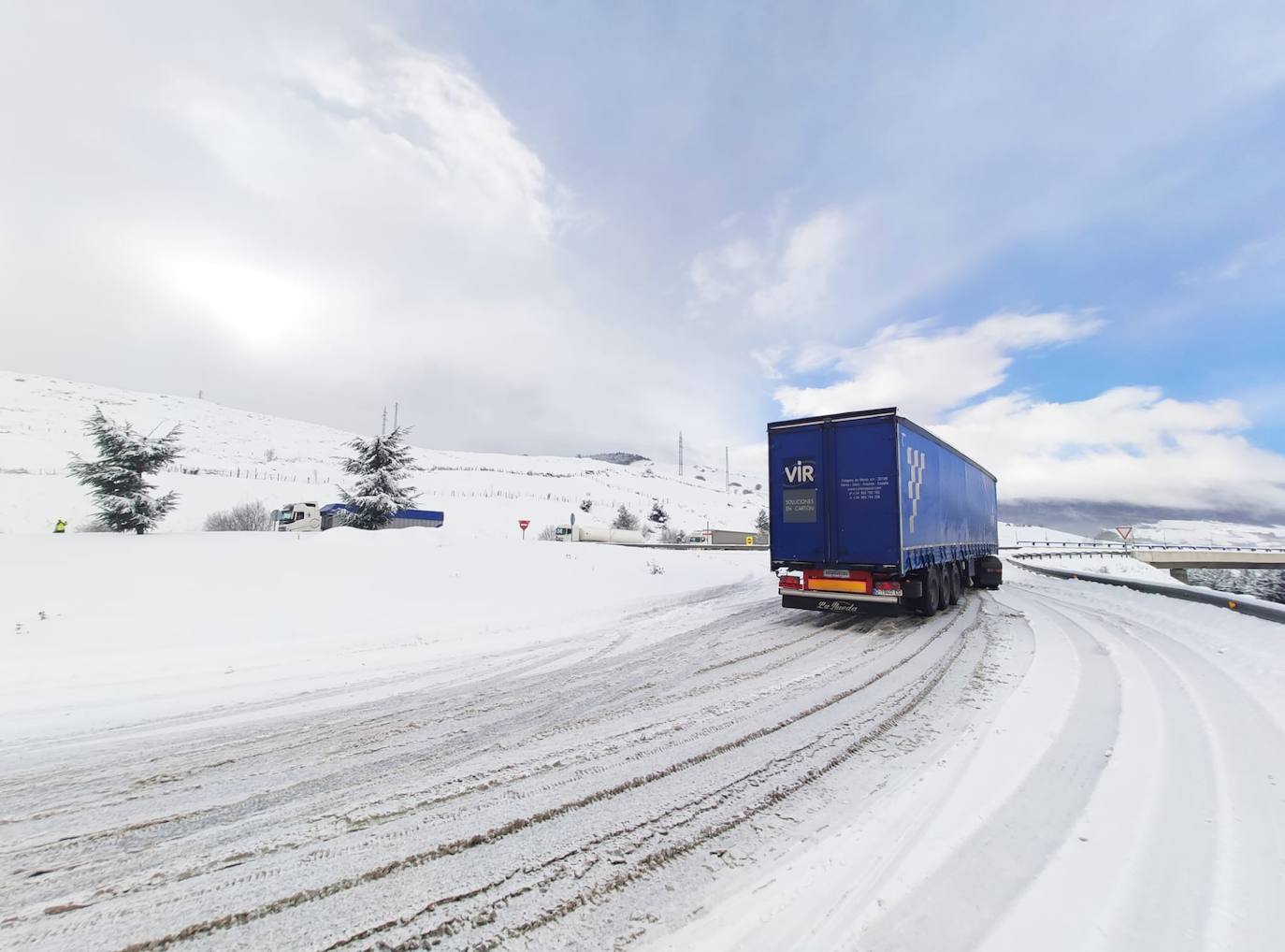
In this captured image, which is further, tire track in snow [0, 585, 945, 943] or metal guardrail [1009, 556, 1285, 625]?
metal guardrail [1009, 556, 1285, 625]

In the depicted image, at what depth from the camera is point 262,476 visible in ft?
174

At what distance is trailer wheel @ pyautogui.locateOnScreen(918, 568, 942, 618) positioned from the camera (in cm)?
1051

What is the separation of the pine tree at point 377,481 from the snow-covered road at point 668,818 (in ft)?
56.4

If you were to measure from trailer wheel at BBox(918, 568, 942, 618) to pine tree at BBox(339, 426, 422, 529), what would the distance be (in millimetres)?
18831

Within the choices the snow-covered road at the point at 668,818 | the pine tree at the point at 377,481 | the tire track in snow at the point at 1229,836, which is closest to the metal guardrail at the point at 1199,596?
the snow-covered road at the point at 668,818

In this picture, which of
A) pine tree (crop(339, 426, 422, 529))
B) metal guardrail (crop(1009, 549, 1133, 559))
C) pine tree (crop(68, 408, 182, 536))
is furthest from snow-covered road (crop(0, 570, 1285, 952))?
metal guardrail (crop(1009, 549, 1133, 559))

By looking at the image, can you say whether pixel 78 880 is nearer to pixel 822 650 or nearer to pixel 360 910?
pixel 360 910

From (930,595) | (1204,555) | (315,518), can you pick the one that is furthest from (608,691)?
(1204,555)

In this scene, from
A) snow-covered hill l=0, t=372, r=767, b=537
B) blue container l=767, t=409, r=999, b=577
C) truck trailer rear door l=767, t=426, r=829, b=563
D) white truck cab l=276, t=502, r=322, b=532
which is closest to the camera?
blue container l=767, t=409, r=999, b=577

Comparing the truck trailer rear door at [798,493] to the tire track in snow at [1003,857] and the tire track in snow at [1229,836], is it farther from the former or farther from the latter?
the tire track in snow at [1003,857]

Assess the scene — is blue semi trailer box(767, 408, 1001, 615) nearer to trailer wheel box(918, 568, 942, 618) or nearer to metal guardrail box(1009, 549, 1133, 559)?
trailer wheel box(918, 568, 942, 618)

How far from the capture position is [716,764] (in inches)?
144

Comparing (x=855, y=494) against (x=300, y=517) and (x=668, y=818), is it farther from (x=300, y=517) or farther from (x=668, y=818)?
(x=300, y=517)

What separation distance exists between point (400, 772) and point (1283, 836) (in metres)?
5.22
